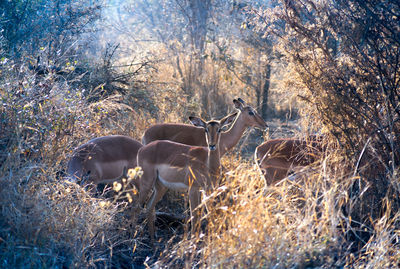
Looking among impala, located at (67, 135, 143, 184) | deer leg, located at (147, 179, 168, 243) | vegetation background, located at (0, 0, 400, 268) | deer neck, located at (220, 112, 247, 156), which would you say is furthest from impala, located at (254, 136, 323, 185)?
impala, located at (67, 135, 143, 184)

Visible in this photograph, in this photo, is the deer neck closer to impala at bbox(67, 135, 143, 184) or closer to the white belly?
impala at bbox(67, 135, 143, 184)

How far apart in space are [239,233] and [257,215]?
0.20 metres

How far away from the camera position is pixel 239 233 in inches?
142

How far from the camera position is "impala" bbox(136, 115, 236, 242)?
534 cm

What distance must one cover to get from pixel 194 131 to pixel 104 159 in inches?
70.0

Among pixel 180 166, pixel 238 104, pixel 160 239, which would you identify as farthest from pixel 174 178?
pixel 238 104

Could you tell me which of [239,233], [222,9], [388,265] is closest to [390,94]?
[388,265]

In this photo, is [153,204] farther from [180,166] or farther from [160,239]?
[160,239]

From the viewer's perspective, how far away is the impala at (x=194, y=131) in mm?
7043

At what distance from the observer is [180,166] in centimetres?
543

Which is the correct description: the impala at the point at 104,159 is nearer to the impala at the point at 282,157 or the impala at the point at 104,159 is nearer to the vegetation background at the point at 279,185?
the vegetation background at the point at 279,185

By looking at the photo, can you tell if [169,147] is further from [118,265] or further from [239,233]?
[239,233]

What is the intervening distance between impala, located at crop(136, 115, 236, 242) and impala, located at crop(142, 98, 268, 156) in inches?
51.9

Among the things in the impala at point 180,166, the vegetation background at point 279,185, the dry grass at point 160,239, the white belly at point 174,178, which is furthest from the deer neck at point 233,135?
the dry grass at point 160,239
